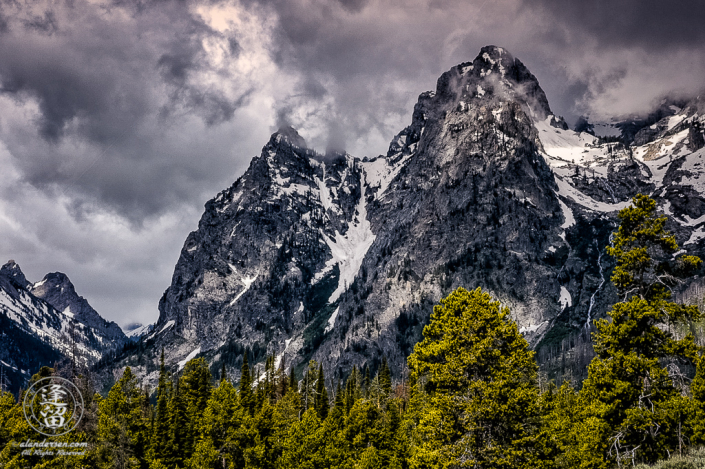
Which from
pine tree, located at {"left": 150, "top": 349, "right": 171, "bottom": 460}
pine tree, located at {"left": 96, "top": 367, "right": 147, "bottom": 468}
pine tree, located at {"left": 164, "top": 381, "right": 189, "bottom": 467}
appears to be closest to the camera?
pine tree, located at {"left": 96, "top": 367, "right": 147, "bottom": 468}

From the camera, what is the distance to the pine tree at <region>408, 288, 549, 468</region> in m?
22.2

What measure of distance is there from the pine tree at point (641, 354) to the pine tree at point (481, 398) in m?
3.65

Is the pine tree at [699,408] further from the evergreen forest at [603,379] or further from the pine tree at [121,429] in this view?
the pine tree at [121,429]

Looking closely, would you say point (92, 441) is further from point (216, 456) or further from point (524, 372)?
point (524, 372)

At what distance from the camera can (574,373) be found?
186750 mm

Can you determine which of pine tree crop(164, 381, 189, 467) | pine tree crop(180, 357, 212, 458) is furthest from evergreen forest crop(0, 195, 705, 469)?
pine tree crop(180, 357, 212, 458)

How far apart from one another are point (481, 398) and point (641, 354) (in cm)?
872

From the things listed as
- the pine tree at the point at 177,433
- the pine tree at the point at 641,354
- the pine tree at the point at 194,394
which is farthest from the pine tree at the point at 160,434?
the pine tree at the point at 641,354

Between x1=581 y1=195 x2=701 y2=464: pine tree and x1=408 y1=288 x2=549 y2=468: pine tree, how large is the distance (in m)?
3.65

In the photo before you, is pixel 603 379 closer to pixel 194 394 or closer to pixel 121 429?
pixel 121 429

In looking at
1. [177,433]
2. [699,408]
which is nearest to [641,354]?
[699,408]

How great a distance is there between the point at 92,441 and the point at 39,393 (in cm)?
1195

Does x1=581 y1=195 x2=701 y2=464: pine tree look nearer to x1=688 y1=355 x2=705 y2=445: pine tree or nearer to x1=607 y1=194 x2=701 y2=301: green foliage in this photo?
x1=607 y1=194 x2=701 y2=301: green foliage

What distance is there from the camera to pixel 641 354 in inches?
941
